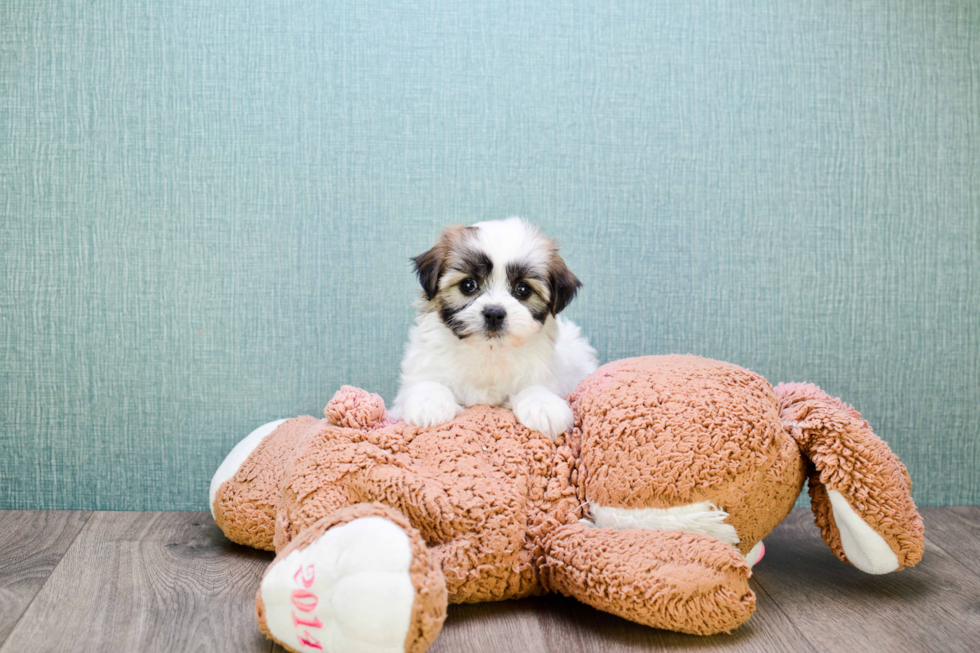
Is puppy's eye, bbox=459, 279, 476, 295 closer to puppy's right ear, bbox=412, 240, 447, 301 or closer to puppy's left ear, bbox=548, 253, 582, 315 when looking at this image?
puppy's right ear, bbox=412, 240, 447, 301

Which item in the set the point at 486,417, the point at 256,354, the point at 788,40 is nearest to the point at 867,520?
the point at 486,417

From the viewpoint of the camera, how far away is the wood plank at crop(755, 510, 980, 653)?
4.83ft

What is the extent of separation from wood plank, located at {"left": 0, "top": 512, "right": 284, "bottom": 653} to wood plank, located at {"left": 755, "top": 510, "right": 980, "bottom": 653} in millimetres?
1125

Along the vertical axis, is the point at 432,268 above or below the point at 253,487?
above

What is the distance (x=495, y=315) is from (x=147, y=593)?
3.28ft

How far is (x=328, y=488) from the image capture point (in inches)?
59.7

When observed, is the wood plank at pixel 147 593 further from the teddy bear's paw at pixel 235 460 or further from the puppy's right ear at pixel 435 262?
the puppy's right ear at pixel 435 262

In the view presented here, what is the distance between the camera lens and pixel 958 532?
2.15 meters

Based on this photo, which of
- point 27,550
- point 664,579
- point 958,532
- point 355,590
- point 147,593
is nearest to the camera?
point 355,590

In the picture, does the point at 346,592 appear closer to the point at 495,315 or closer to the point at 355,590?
the point at 355,590

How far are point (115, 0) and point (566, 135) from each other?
1404 mm

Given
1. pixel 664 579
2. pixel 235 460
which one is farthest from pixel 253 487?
pixel 664 579

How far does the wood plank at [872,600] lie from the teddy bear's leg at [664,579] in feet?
0.81

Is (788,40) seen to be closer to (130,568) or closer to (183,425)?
(183,425)
